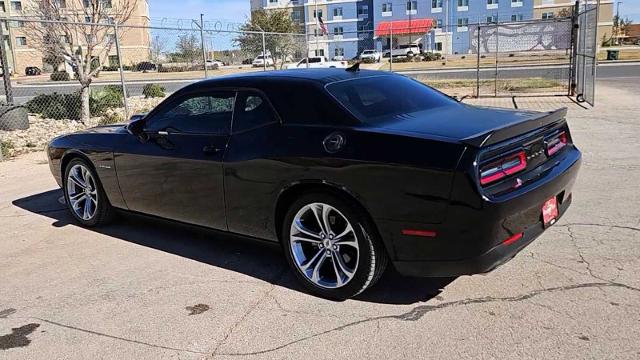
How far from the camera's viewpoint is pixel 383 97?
14.1 feet

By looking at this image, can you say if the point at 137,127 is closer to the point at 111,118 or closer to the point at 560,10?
the point at 111,118

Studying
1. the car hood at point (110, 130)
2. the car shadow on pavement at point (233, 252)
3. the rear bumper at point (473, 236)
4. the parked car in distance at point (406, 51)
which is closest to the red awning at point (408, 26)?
the parked car in distance at point (406, 51)

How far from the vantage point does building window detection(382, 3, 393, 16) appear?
81.6 metres

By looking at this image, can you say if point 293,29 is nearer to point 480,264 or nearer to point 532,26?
point 532,26

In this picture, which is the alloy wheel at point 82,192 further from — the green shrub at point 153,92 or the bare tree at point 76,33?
the green shrub at point 153,92

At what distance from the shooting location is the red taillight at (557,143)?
154 inches

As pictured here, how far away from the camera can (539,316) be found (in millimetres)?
3430

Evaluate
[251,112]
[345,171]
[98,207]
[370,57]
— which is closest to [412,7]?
[370,57]

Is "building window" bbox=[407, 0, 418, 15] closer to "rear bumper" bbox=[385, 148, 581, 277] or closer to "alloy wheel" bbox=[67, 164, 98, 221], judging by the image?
"alloy wheel" bbox=[67, 164, 98, 221]

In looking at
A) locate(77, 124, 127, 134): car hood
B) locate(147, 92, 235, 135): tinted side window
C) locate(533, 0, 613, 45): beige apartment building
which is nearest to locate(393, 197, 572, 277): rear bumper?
locate(147, 92, 235, 135): tinted side window

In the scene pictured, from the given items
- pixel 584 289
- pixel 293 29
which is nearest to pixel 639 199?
pixel 584 289

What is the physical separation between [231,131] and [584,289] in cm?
277

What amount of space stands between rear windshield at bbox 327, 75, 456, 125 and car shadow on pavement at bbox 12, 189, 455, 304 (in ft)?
3.91

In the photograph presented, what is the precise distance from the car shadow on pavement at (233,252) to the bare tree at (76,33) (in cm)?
893
